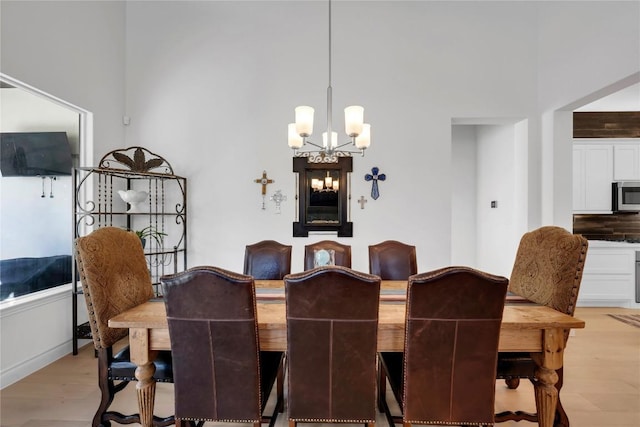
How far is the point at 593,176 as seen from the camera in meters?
Result: 4.58

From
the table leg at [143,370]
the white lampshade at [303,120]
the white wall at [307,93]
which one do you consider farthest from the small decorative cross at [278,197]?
the table leg at [143,370]

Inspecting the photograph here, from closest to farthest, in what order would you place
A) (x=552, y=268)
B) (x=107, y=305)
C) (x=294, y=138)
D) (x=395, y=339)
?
(x=395, y=339) → (x=107, y=305) → (x=552, y=268) → (x=294, y=138)

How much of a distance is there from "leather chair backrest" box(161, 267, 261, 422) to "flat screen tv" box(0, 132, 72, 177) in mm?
2258

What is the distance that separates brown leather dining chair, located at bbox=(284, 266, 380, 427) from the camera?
1.35 meters

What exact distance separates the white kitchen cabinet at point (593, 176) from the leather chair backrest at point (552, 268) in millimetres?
3252

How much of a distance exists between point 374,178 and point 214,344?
271 centimetres

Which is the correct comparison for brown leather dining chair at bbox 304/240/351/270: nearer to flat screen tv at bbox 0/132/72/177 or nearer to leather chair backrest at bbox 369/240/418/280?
leather chair backrest at bbox 369/240/418/280

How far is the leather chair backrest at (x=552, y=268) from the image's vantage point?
182 centimetres

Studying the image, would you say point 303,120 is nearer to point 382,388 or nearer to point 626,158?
point 382,388

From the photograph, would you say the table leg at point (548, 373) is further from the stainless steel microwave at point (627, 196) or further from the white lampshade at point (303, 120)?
the stainless steel microwave at point (627, 196)

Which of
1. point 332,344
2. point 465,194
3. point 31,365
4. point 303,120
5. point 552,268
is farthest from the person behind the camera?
point 465,194

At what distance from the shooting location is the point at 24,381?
248cm

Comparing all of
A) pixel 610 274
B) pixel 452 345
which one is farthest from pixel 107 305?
pixel 610 274

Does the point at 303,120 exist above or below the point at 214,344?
above
